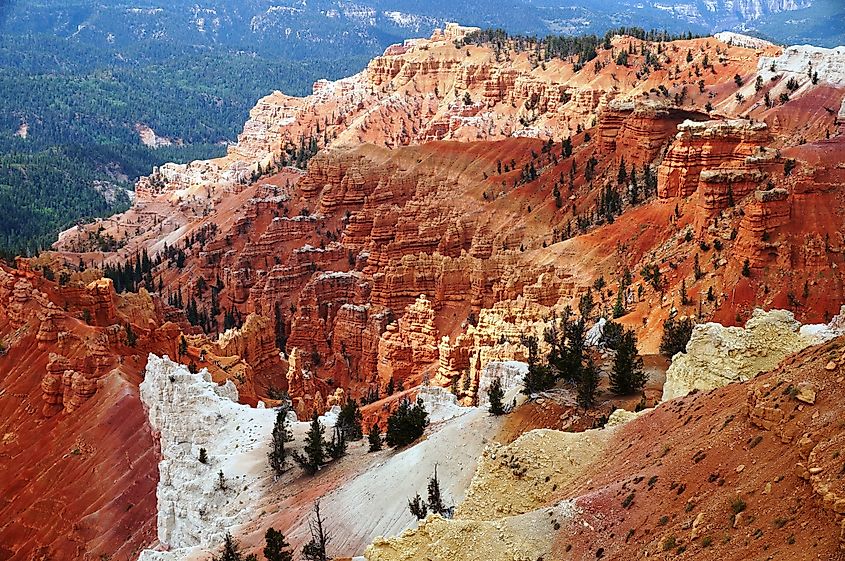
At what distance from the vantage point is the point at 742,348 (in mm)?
21703

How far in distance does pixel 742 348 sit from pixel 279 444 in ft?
45.9

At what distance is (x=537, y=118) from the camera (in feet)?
328

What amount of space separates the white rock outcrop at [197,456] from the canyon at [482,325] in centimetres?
10

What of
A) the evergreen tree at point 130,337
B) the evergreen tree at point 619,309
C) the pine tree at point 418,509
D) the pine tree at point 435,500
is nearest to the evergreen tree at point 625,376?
the pine tree at point 435,500

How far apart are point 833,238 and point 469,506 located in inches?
900

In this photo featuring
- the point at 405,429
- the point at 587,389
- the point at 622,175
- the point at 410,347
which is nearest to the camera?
the point at 587,389

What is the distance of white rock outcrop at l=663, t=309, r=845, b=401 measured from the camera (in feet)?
70.4

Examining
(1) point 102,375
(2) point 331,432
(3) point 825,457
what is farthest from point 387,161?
(3) point 825,457

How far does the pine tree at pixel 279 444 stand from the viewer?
29109mm

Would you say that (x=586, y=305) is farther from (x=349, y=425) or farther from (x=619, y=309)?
(x=349, y=425)

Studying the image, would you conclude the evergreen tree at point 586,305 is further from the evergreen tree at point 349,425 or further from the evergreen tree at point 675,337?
the evergreen tree at point 349,425

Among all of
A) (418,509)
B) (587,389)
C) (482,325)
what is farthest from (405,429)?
(482,325)

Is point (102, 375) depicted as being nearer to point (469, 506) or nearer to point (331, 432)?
point (331, 432)

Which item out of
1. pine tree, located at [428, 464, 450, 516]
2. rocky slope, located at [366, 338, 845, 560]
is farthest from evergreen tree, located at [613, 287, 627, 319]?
rocky slope, located at [366, 338, 845, 560]
